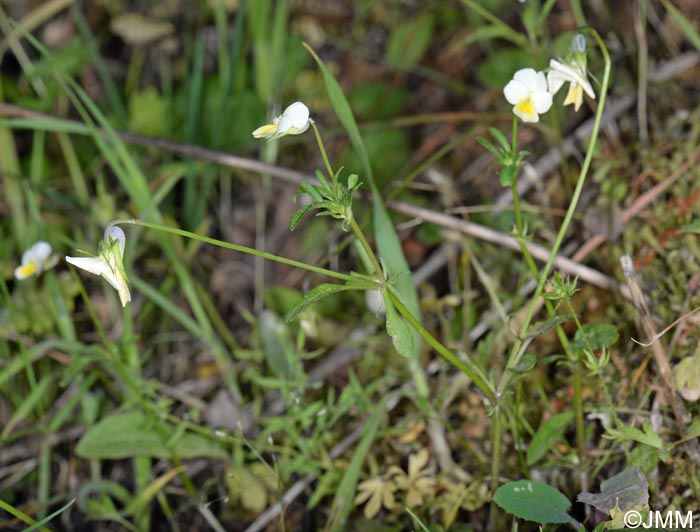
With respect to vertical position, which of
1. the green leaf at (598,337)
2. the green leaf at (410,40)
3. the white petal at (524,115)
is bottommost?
the green leaf at (598,337)

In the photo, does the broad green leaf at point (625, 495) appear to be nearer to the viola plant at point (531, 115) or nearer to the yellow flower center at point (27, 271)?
the viola plant at point (531, 115)

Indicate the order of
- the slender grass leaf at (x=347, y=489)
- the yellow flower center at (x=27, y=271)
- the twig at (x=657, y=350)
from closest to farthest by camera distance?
the twig at (x=657, y=350)
the slender grass leaf at (x=347, y=489)
the yellow flower center at (x=27, y=271)

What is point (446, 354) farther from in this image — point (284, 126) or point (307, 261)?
point (307, 261)

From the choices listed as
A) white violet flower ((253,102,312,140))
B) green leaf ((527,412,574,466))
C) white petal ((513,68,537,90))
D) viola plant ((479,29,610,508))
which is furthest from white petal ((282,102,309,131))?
green leaf ((527,412,574,466))

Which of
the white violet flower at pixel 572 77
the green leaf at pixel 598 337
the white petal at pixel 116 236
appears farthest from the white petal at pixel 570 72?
the white petal at pixel 116 236

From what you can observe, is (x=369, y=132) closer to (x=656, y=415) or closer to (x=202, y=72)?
(x=202, y=72)

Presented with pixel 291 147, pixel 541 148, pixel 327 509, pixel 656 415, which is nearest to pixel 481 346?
pixel 656 415

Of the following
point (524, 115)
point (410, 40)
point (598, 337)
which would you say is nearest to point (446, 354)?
point (598, 337)
